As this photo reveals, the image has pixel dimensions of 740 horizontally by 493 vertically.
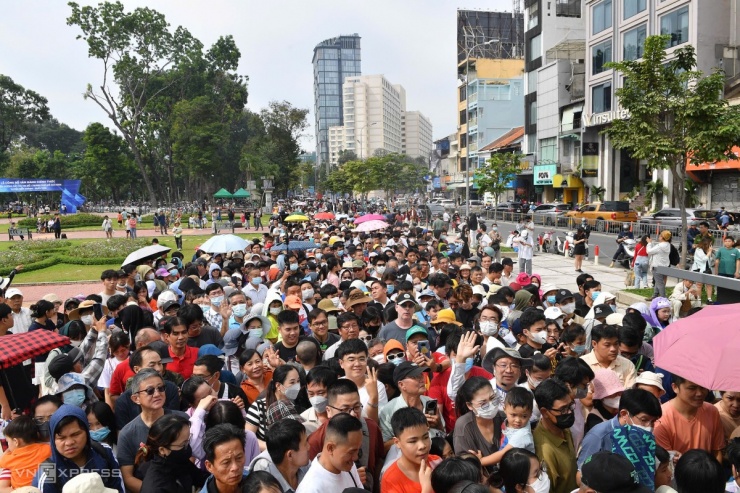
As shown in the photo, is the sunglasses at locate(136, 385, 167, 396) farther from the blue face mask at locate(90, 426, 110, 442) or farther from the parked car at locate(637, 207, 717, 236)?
the parked car at locate(637, 207, 717, 236)

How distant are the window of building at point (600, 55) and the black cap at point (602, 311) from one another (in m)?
36.0

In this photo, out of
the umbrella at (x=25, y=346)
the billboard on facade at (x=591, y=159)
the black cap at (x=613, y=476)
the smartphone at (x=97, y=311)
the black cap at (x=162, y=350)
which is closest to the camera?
the black cap at (x=613, y=476)

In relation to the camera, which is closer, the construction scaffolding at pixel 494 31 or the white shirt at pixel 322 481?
the white shirt at pixel 322 481

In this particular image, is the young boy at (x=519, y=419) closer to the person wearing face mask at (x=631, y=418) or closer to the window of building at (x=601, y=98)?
the person wearing face mask at (x=631, y=418)

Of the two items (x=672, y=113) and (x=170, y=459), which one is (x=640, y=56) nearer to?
(x=672, y=113)

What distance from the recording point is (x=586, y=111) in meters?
41.2

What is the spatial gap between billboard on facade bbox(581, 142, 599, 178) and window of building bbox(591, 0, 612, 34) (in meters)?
8.04

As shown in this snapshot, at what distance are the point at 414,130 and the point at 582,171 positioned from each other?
508ft

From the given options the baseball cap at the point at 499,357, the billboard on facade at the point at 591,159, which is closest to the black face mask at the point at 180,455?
the baseball cap at the point at 499,357

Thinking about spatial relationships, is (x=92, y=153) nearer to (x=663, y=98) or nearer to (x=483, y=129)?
(x=483, y=129)

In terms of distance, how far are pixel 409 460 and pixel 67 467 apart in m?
2.07

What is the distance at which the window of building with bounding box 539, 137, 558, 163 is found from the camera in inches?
1888

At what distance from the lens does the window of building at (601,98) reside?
1538 inches

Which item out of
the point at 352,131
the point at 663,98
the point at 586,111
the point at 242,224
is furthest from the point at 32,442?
the point at 352,131
